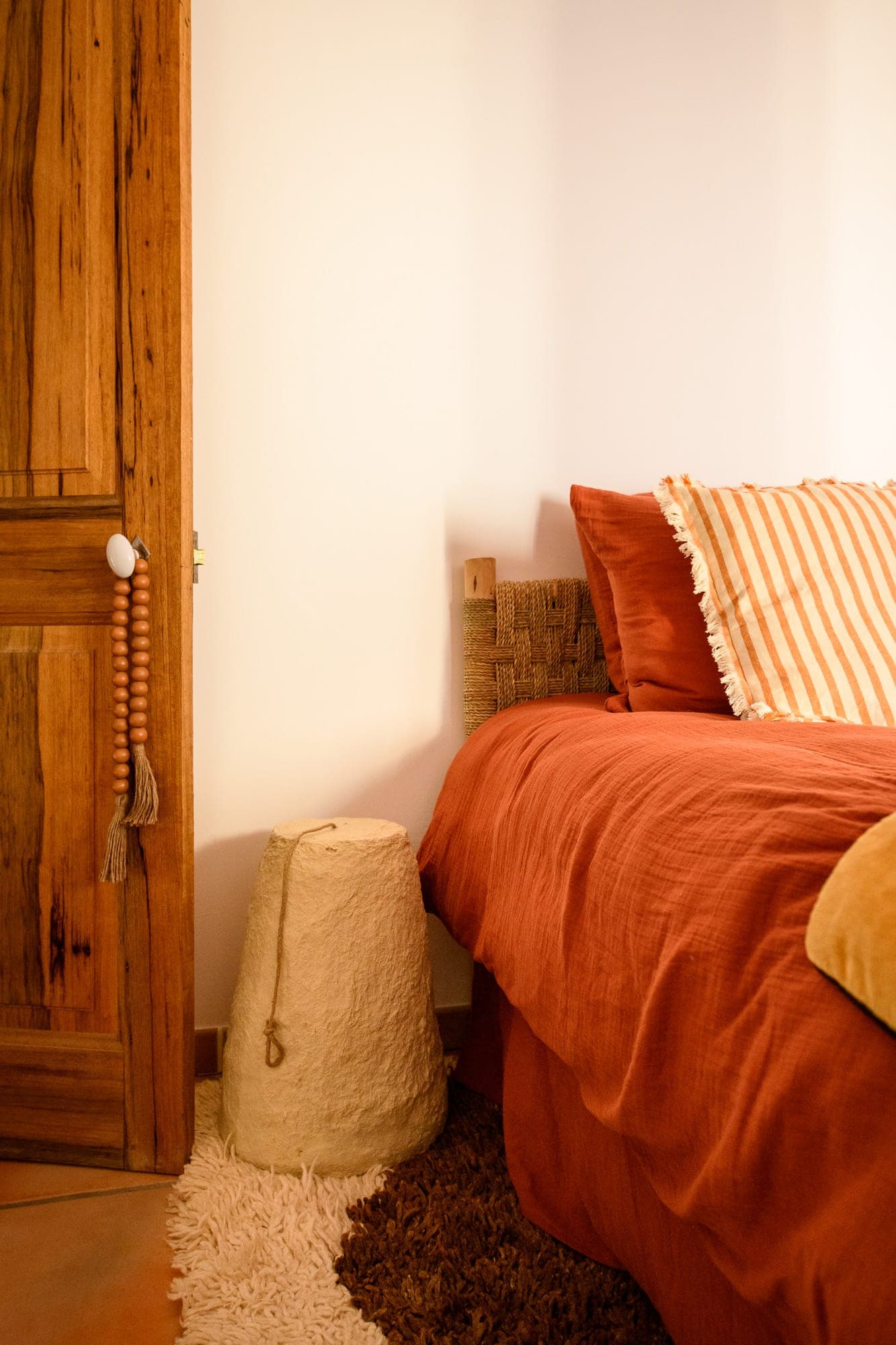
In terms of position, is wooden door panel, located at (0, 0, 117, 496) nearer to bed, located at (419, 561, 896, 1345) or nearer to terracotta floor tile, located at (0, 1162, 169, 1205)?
bed, located at (419, 561, 896, 1345)

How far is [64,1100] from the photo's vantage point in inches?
51.4

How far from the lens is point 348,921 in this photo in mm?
1269

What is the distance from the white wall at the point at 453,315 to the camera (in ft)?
5.27

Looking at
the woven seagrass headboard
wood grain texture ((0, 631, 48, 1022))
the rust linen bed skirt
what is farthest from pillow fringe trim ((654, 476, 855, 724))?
wood grain texture ((0, 631, 48, 1022))

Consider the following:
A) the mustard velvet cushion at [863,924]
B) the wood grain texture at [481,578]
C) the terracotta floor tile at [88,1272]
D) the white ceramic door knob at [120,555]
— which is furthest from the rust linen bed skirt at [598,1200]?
the white ceramic door knob at [120,555]

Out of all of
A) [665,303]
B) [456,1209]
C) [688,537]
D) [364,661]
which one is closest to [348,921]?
[456,1209]

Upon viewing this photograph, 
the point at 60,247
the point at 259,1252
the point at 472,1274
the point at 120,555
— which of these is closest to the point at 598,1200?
the point at 472,1274

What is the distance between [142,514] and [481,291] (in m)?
0.84

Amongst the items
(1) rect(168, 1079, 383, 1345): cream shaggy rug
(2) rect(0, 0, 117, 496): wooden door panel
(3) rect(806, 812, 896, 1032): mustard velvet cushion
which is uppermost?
(2) rect(0, 0, 117, 496): wooden door panel

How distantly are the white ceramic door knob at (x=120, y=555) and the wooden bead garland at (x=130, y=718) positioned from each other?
0.09ft

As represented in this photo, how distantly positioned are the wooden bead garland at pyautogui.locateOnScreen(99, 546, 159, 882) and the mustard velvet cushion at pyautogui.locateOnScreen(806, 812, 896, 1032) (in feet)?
3.25

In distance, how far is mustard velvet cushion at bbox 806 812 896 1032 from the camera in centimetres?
44

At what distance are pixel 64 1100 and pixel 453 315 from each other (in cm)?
149

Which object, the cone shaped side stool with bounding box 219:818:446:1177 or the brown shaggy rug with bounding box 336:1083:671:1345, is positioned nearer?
the brown shaggy rug with bounding box 336:1083:671:1345
